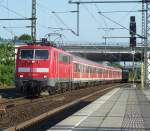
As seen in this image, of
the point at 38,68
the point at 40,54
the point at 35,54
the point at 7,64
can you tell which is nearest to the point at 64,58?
the point at 40,54

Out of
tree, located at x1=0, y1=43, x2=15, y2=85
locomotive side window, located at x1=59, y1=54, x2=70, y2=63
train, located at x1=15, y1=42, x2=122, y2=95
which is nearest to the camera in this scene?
train, located at x1=15, y1=42, x2=122, y2=95

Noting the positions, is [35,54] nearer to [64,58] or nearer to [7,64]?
[64,58]

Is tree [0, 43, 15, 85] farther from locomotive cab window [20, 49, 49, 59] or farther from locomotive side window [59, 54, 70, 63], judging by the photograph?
locomotive cab window [20, 49, 49, 59]

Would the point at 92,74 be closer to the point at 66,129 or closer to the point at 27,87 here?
the point at 27,87

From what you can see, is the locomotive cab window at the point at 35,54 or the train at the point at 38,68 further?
the locomotive cab window at the point at 35,54

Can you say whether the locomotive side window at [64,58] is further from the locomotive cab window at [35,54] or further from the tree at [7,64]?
the tree at [7,64]

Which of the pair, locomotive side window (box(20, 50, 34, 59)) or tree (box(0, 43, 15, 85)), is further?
tree (box(0, 43, 15, 85))

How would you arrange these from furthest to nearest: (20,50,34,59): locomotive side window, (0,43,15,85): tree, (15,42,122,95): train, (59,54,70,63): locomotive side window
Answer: (0,43,15,85): tree → (59,54,70,63): locomotive side window → (20,50,34,59): locomotive side window → (15,42,122,95): train

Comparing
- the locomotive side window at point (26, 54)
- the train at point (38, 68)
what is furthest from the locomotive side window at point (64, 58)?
the locomotive side window at point (26, 54)

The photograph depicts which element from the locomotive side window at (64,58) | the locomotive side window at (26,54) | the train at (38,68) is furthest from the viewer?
the locomotive side window at (64,58)

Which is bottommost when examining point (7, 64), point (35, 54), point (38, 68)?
point (38, 68)

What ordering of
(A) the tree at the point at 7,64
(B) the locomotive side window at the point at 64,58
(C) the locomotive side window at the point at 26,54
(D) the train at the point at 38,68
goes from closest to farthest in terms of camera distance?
1. (D) the train at the point at 38,68
2. (C) the locomotive side window at the point at 26,54
3. (B) the locomotive side window at the point at 64,58
4. (A) the tree at the point at 7,64

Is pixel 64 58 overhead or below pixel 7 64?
below

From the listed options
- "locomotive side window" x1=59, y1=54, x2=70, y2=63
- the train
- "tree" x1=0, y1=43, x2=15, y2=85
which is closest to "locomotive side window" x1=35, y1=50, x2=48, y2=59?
the train
